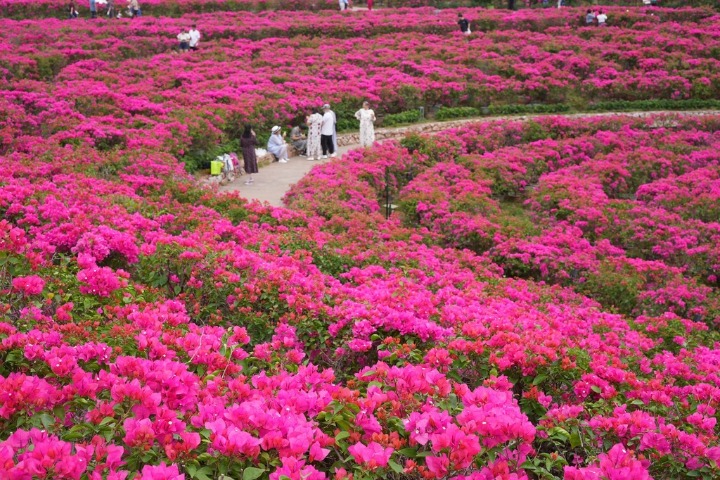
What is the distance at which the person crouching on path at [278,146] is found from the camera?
16703 mm

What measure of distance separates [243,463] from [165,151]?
10917 millimetres

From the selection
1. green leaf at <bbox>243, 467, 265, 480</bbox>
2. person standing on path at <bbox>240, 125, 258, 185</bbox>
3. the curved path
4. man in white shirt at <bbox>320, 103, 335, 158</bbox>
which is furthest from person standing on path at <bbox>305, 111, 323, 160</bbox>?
green leaf at <bbox>243, 467, 265, 480</bbox>

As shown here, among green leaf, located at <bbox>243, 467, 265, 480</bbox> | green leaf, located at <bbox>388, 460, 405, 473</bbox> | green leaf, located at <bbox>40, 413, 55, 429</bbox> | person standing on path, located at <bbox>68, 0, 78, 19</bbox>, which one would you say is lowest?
green leaf, located at <bbox>388, 460, 405, 473</bbox>

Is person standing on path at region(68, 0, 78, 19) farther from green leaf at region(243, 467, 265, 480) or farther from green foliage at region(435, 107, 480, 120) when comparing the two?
green leaf at region(243, 467, 265, 480)

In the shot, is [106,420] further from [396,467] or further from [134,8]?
[134,8]

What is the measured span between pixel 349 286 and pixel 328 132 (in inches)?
392

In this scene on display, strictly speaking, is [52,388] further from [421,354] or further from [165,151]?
[165,151]

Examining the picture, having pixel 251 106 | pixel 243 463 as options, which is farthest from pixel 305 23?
pixel 243 463

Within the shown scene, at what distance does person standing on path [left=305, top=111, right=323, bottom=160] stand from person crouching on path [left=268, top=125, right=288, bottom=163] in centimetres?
68

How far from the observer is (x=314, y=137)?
1717 cm

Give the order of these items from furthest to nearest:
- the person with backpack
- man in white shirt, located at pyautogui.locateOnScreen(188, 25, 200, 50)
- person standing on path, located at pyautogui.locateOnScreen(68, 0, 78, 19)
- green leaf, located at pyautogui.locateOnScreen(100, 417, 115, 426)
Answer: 1. person standing on path, located at pyautogui.locateOnScreen(68, 0, 78, 19)
2. the person with backpack
3. man in white shirt, located at pyautogui.locateOnScreen(188, 25, 200, 50)
4. green leaf, located at pyautogui.locateOnScreen(100, 417, 115, 426)

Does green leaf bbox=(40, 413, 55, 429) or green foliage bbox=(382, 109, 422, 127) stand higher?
green leaf bbox=(40, 413, 55, 429)

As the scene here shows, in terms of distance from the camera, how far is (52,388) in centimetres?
352

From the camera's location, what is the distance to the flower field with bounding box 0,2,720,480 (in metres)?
3.41
